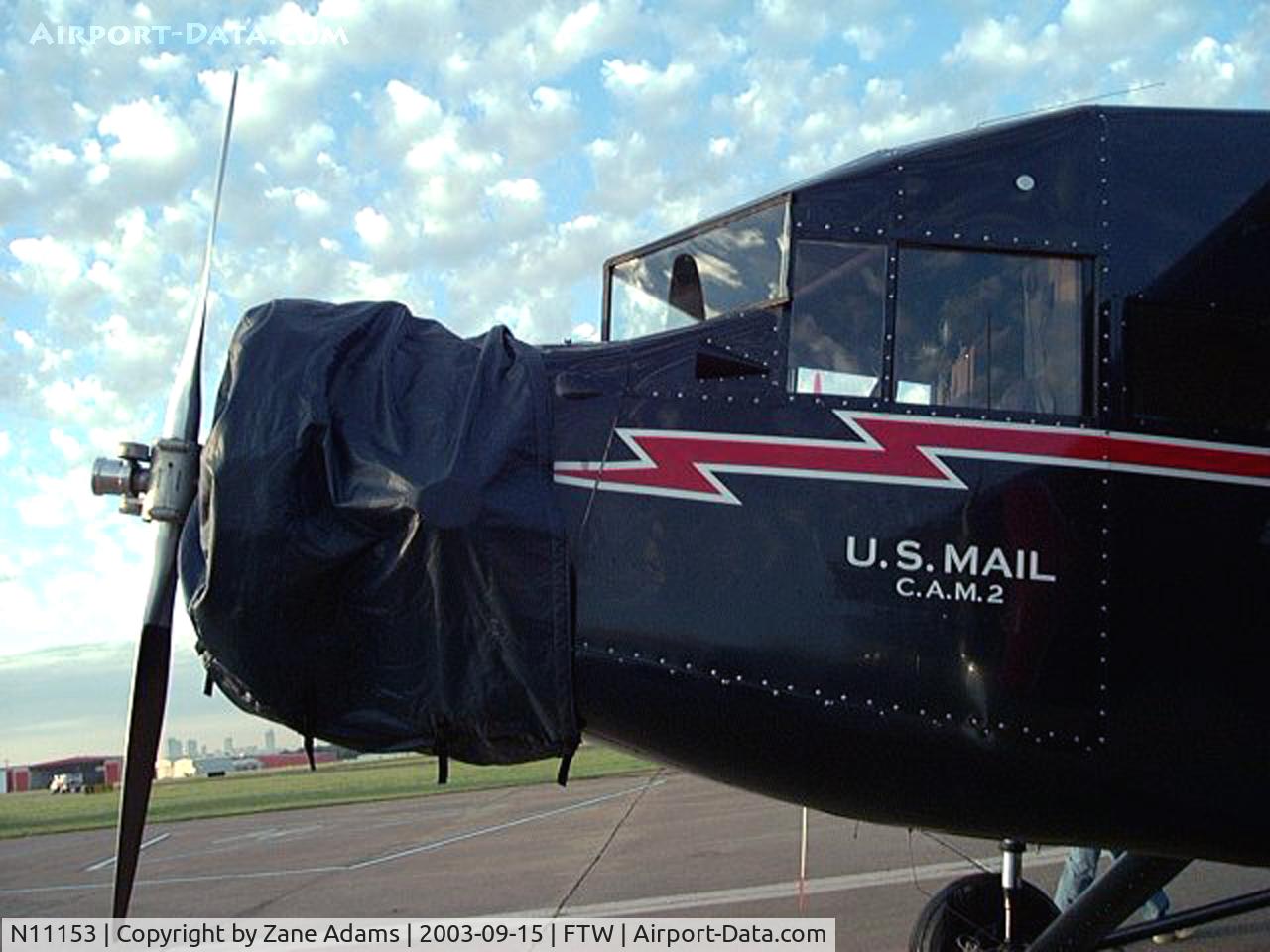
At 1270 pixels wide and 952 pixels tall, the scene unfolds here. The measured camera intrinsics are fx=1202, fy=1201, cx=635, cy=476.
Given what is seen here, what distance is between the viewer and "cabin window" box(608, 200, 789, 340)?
4.50 m

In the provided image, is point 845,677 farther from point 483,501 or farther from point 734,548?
point 483,501

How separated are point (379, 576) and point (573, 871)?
368 inches

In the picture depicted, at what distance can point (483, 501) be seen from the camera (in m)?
4.03

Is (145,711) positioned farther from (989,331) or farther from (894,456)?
(989,331)

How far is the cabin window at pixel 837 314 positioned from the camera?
4.32 metres

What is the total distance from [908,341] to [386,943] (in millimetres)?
7089

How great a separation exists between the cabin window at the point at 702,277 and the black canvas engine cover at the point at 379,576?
3.52ft

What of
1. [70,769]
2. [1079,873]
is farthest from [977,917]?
[70,769]

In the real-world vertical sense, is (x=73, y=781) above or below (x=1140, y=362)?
below

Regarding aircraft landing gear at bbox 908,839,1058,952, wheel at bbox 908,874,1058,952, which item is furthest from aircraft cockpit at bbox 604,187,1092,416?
wheel at bbox 908,874,1058,952

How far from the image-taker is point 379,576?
4.04 metres

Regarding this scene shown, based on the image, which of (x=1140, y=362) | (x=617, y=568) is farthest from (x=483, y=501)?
(x=1140, y=362)

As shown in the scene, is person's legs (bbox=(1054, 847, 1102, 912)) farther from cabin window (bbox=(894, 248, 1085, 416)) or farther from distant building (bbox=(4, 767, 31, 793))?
distant building (bbox=(4, 767, 31, 793))

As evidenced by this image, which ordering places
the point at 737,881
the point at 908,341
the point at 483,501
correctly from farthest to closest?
1. the point at 737,881
2. the point at 908,341
3. the point at 483,501
